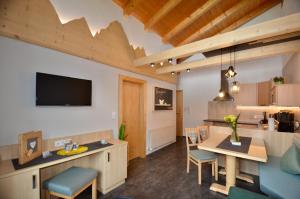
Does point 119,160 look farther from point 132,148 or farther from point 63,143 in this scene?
point 132,148

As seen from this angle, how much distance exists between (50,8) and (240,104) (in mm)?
5575

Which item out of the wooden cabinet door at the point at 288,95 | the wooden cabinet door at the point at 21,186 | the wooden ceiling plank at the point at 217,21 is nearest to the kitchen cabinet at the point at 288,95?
the wooden cabinet door at the point at 288,95

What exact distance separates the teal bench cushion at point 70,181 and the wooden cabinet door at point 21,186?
0.18 meters

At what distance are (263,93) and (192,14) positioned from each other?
3342mm

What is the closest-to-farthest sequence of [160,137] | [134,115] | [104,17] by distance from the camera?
[104,17] < [134,115] < [160,137]

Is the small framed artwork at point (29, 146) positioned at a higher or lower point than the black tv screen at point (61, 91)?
lower

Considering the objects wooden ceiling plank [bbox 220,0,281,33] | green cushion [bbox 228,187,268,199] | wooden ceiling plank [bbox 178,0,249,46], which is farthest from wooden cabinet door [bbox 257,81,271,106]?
green cushion [bbox 228,187,268,199]

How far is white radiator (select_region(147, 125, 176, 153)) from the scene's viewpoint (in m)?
4.11

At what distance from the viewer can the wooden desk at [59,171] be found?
1.40m

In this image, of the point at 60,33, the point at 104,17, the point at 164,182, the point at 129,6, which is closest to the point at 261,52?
the point at 129,6

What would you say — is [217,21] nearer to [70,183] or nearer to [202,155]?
[202,155]

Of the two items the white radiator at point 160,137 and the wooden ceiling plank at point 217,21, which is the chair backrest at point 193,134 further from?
the wooden ceiling plank at point 217,21

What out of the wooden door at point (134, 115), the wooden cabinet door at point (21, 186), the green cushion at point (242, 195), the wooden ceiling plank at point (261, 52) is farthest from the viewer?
the wooden door at point (134, 115)

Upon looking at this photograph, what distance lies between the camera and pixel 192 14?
12.0 ft
